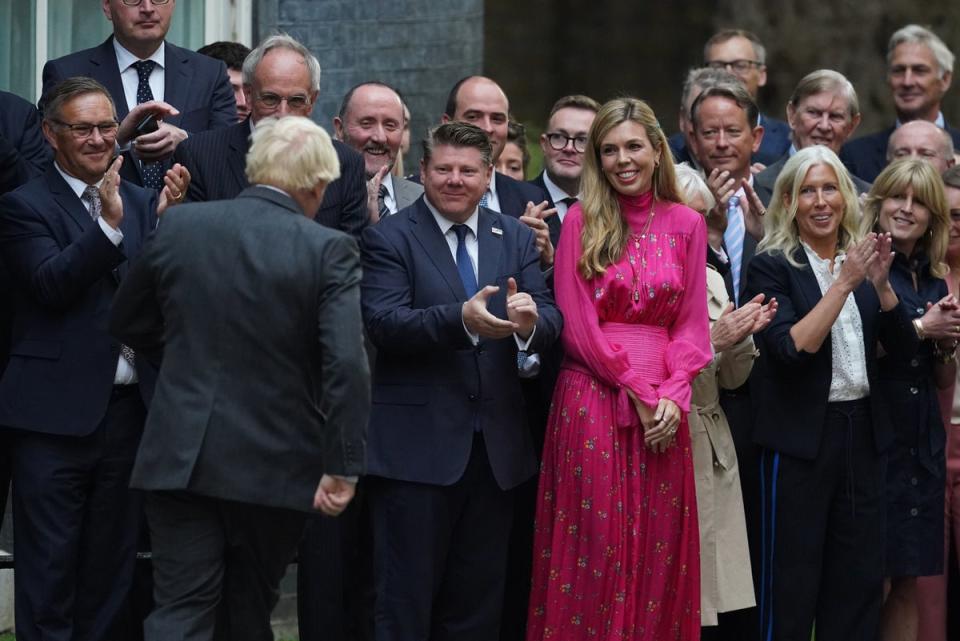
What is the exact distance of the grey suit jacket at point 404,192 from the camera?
7.40 metres

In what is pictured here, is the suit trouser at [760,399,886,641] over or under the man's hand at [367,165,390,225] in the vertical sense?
under

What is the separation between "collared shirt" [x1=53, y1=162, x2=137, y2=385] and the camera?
6324 mm

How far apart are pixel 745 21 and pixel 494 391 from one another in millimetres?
5153

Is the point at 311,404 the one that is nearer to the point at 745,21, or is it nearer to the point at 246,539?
the point at 246,539

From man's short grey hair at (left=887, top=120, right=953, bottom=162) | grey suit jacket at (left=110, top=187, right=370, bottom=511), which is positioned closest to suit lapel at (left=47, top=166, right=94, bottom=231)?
grey suit jacket at (left=110, top=187, right=370, bottom=511)

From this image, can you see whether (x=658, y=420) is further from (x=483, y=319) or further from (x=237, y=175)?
(x=237, y=175)

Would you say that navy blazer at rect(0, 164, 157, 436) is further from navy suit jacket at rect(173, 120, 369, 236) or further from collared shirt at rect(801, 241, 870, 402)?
collared shirt at rect(801, 241, 870, 402)

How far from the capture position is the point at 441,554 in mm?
6543

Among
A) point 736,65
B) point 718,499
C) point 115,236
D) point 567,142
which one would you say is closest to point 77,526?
point 115,236

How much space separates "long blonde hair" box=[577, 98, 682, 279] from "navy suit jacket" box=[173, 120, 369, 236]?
2.71 ft

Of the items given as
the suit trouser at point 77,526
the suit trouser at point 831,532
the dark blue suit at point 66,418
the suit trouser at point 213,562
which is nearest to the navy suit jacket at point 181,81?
the dark blue suit at point 66,418

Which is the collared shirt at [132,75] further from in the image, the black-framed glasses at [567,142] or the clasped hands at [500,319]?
the clasped hands at [500,319]

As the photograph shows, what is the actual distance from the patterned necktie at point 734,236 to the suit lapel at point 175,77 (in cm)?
224

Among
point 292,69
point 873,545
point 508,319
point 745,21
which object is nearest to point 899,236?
point 873,545
